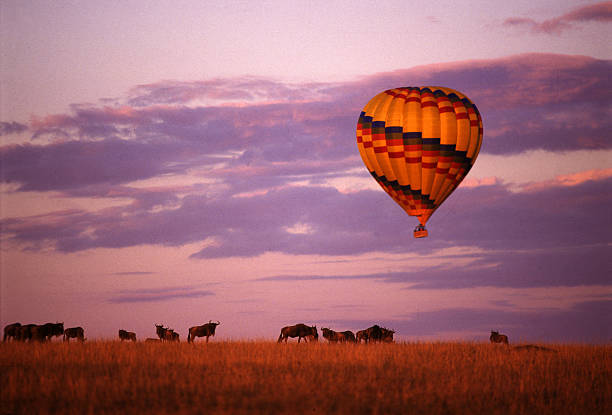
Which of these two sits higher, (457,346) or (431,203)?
(431,203)

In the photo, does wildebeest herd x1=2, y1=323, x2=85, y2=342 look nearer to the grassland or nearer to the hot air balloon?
the grassland

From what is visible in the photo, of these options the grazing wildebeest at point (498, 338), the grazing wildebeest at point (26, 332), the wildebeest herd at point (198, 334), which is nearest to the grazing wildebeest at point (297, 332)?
the wildebeest herd at point (198, 334)

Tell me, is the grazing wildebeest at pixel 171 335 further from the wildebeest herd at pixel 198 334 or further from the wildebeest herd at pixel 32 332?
the wildebeest herd at pixel 32 332

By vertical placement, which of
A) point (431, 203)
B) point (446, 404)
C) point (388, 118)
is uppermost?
point (388, 118)

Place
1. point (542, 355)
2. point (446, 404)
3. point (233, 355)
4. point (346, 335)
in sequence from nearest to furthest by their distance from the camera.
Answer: point (446, 404) → point (233, 355) → point (542, 355) → point (346, 335)

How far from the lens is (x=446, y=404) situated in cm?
2508

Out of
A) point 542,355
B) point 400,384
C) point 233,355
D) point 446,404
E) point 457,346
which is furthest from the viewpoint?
point 457,346

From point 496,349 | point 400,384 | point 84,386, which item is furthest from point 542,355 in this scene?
point 84,386

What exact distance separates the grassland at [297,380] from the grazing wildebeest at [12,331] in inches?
168

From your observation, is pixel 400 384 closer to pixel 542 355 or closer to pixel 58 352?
pixel 542 355

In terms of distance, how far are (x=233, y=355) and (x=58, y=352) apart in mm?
7824

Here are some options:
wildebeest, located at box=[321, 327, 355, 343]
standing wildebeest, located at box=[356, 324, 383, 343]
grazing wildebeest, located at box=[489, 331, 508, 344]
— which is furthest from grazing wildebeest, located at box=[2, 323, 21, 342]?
grazing wildebeest, located at box=[489, 331, 508, 344]

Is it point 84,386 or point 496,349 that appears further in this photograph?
point 496,349

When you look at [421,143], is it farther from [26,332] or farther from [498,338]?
[26,332]
